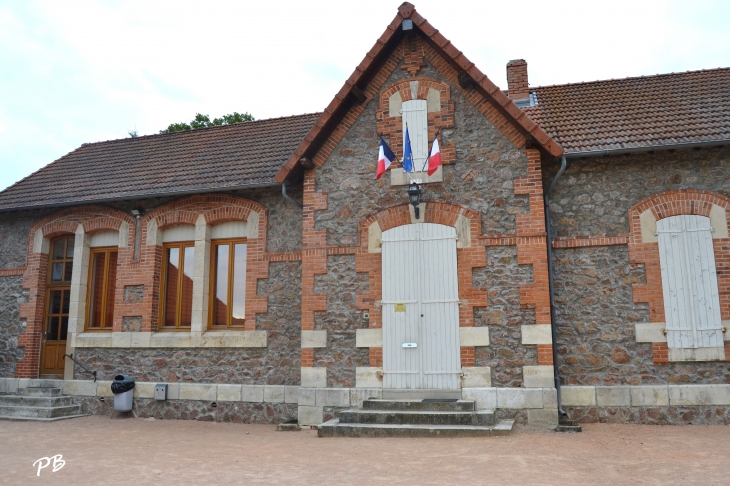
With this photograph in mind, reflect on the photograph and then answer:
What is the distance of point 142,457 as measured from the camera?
691cm

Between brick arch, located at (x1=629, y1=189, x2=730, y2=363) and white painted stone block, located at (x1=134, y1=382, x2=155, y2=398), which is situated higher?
brick arch, located at (x1=629, y1=189, x2=730, y2=363)

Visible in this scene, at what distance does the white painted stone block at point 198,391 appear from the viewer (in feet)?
33.1

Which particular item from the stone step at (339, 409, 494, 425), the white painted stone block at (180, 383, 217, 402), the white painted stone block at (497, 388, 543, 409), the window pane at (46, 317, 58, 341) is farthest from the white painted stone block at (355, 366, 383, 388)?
the window pane at (46, 317, 58, 341)

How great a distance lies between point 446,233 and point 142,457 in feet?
16.2

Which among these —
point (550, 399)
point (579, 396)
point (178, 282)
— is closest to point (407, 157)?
point (550, 399)

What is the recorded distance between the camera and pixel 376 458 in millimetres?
6367

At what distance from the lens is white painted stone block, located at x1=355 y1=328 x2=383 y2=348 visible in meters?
8.87

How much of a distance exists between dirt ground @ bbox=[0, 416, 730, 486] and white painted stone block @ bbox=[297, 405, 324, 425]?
0.22 m

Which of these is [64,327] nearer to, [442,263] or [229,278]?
[229,278]

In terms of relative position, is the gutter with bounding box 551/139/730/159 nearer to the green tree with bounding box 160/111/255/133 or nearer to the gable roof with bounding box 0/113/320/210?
the gable roof with bounding box 0/113/320/210

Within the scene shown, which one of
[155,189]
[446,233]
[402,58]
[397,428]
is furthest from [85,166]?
[397,428]

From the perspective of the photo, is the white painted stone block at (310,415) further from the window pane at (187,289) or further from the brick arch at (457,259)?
the window pane at (187,289)

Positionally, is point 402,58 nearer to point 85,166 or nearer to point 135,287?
point 135,287

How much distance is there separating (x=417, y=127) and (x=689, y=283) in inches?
177
